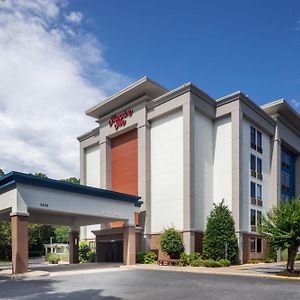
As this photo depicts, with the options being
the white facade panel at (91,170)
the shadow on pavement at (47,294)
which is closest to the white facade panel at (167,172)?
the white facade panel at (91,170)

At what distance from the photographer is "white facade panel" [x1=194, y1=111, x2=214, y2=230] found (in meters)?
40.9

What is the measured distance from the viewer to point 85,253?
48.9 metres

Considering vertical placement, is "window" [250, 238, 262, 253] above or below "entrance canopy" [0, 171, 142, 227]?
below

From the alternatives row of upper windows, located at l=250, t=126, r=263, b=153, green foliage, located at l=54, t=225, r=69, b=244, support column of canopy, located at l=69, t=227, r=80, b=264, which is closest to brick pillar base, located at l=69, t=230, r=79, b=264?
support column of canopy, located at l=69, t=227, r=80, b=264

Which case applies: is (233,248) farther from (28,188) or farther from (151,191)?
(28,188)

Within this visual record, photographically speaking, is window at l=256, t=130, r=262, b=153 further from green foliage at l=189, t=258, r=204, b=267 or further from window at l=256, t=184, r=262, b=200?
green foliage at l=189, t=258, r=204, b=267

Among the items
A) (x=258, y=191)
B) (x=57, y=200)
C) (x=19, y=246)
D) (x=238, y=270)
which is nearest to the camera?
(x=19, y=246)

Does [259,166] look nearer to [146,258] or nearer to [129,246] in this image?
[146,258]

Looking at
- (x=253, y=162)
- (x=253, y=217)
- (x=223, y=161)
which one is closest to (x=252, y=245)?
(x=253, y=217)

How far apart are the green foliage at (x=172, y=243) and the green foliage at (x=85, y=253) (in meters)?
12.6

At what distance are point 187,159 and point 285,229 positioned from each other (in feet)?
50.1

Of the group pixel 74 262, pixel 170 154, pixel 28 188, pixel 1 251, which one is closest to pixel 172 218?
pixel 170 154

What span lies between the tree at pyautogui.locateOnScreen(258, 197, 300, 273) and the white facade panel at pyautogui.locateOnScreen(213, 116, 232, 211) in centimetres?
1435

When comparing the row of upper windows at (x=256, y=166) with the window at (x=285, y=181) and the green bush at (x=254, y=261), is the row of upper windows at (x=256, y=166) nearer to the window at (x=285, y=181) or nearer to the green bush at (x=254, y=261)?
the window at (x=285, y=181)
